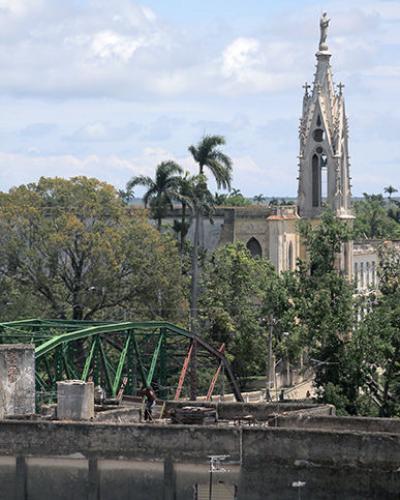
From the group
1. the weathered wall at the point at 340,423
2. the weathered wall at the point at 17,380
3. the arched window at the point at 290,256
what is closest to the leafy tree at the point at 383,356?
the weathered wall at the point at 17,380

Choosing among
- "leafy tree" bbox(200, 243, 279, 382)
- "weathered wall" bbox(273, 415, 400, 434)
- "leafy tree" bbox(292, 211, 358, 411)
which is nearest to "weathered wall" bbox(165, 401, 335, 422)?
"weathered wall" bbox(273, 415, 400, 434)

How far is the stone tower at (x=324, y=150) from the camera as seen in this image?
92875 mm

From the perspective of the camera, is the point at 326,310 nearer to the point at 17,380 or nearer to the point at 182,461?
the point at 17,380

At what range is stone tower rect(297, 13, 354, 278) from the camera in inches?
3656

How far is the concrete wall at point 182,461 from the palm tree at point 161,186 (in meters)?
49.2

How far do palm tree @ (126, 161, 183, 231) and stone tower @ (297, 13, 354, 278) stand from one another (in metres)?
11.8

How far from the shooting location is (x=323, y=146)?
9425 cm

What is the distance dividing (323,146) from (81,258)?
2515 cm

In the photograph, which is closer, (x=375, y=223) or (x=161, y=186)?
(x=161, y=186)

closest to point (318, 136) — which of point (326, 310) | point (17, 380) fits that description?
point (326, 310)

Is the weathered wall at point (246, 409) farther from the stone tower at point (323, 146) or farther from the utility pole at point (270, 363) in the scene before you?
the stone tower at point (323, 146)

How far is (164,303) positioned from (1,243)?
7.41 meters

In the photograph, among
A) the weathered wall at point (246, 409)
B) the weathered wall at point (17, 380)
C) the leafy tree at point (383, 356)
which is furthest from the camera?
the leafy tree at point (383, 356)

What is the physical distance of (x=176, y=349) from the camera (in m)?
64.7
